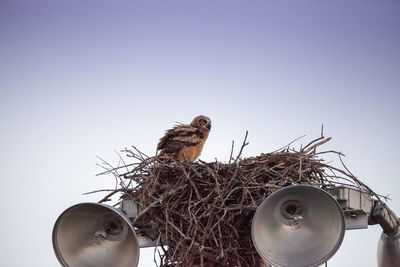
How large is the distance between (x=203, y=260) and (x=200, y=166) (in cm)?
100

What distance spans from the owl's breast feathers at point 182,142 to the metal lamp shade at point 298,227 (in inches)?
117

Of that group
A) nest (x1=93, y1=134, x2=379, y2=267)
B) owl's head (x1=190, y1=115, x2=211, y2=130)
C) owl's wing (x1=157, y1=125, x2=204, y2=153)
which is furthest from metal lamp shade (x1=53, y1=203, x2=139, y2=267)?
owl's head (x1=190, y1=115, x2=211, y2=130)

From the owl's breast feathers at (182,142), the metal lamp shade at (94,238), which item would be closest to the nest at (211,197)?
the metal lamp shade at (94,238)

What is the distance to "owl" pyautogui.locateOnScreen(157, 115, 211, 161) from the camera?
7690 mm

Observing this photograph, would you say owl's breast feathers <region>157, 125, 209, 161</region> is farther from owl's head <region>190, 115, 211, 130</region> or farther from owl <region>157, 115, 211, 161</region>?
owl's head <region>190, 115, 211, 130</region>

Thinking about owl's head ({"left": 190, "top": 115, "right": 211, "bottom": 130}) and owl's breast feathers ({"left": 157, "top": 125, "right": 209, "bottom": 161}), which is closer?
owl's breast feathers ({"left": 157, "top": 125, "right": 209, "bottom": 161})

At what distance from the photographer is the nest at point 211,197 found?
5336 millimetres

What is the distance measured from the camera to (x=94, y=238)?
5121 mm

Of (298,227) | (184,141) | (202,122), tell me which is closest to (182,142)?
A: (184,141)

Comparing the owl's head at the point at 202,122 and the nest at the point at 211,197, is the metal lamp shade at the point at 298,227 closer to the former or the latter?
the nest at the point at 211,197

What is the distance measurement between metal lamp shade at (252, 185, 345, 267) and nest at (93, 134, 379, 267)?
547 mm

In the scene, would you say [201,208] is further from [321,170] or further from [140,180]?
[321,170]

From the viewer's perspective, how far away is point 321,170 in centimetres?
593

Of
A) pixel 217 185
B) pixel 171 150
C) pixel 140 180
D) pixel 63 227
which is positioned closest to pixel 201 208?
pixel 217 185
